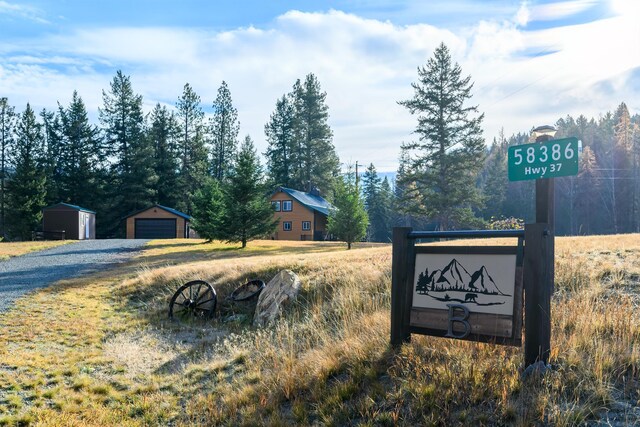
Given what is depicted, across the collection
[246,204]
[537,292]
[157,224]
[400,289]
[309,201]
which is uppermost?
[309,201]

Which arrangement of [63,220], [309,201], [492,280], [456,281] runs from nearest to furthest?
[492,280], [456,281], [63,220], [309,201]

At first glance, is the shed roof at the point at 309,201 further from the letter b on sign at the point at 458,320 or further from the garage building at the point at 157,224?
the letter b on sign at the point at 458,320

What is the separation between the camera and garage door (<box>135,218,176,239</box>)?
4468cm

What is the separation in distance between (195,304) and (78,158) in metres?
49.7

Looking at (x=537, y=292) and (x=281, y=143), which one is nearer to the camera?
(x=537, y=292)

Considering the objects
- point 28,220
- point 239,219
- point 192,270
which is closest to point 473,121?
point 239,219

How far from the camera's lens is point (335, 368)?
4.84 meters

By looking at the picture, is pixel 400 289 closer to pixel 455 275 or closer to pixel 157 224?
pixel 455 275

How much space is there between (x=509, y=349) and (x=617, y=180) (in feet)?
227

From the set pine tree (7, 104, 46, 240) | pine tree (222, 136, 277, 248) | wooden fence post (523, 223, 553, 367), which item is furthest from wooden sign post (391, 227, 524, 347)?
pine tree (7, 104, 46, 240)

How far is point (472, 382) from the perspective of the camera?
3871 mm

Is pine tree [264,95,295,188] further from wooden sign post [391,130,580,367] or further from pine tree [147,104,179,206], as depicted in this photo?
wooden sign post [391,130,580,367]

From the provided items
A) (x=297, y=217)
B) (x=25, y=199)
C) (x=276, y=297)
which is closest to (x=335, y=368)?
(x=276, y=297)

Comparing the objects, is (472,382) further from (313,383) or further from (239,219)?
(239,219)
